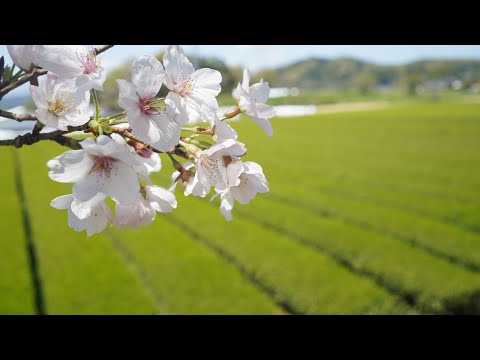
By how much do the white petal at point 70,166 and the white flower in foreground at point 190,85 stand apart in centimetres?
11

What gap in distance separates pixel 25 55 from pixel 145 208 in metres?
0.24

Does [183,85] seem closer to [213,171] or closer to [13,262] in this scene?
[213,171]

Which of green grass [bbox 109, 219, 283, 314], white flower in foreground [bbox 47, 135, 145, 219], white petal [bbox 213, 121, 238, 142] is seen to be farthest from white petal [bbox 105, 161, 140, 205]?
green grass [bbox 109, 219, 283, 314]

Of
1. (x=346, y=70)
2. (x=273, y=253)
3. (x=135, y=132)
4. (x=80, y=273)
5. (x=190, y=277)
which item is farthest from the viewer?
(x=346, y=70)

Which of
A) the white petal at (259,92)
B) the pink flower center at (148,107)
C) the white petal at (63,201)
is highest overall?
the pink flower center at (148,107)

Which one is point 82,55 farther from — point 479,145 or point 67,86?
point 479,145

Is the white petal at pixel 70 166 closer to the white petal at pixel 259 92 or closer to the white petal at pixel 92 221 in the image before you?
the white petal at pixel 92 221

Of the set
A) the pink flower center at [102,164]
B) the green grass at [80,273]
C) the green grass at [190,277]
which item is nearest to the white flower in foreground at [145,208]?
the pink flower center at [102,164]

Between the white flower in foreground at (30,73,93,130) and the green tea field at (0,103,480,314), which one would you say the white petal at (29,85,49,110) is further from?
the green tea field at (0,103,480,314)

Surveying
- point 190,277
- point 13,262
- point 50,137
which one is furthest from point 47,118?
point 13,262

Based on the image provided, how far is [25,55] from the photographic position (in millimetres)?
533

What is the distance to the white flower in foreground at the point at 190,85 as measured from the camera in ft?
1.53
